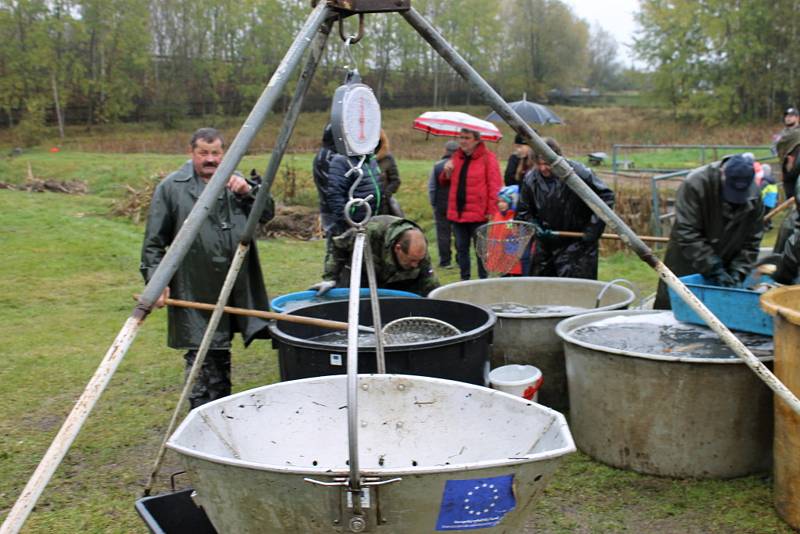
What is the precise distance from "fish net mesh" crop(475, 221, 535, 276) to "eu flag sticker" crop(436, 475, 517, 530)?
360cm

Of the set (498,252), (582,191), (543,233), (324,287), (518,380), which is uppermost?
(582,191)

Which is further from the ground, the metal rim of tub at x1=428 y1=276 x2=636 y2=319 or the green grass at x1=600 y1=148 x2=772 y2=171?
the green grass at x1=600 y1=148 x2=772 y2=171

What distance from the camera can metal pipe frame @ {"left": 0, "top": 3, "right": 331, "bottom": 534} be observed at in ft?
7.30

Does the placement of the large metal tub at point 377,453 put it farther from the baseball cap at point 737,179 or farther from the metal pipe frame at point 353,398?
the baseball cap at point 737,179

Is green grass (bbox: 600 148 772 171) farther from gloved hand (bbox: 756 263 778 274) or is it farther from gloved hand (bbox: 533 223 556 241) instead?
gloved hand (bbox: 756 263 778 274)

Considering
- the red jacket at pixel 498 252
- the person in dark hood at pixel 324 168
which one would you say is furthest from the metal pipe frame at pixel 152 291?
the person in dark hood at pixel 324 168

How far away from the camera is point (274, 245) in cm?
1191

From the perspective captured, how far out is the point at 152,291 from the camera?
2.64 m

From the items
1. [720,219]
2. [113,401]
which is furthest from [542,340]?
[113,401]

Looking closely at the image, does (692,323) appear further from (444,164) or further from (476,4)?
(476,4)

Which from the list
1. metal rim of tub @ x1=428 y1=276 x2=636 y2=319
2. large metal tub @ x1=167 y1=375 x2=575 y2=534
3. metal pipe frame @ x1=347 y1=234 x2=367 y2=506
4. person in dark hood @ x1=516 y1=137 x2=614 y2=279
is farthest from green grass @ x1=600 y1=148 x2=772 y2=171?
metal pipe frame @ x1=347 y1=234 x2=367 y2=506

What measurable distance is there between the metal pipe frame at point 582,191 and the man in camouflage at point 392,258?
160 centimetres

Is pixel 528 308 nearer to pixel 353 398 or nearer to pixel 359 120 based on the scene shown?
pixel 359 120

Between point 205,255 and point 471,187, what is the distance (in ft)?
14.2
